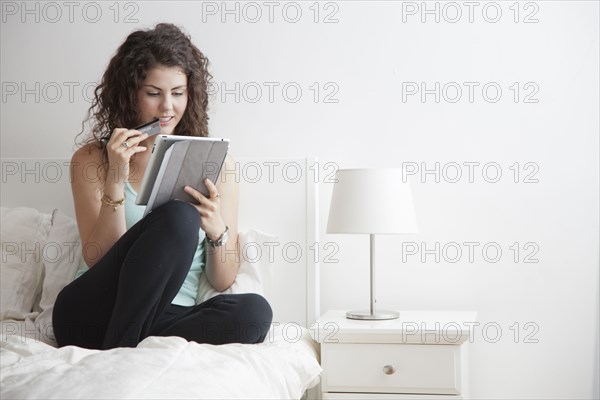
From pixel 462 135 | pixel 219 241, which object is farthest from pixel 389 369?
pixel 462 135

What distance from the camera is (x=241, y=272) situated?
2338mm

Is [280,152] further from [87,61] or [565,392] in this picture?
[565,392]

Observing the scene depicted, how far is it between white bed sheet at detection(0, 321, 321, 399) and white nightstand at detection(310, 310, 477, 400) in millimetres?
319

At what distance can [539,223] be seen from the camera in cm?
253

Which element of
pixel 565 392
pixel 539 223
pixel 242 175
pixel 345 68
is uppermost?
pixel 345 68

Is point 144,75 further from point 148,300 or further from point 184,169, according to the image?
point 148,300

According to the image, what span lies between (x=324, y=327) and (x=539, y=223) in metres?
0.82

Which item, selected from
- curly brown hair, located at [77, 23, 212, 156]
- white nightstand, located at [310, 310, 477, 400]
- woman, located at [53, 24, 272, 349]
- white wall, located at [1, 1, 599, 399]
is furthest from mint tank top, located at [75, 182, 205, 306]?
white wall, located at [1, 1, 599, 399]

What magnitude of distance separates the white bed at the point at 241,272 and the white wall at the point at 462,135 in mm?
166

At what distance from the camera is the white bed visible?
1.55m

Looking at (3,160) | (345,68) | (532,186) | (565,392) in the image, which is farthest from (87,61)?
(565,392)

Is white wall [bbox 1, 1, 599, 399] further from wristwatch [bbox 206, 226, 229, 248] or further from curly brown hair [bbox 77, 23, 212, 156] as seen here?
wristwatch [bbox 206, 226, 229, 248]

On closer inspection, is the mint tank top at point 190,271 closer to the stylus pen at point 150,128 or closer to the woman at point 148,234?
the woman at point 148,234

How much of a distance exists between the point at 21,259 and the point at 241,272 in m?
0.66
